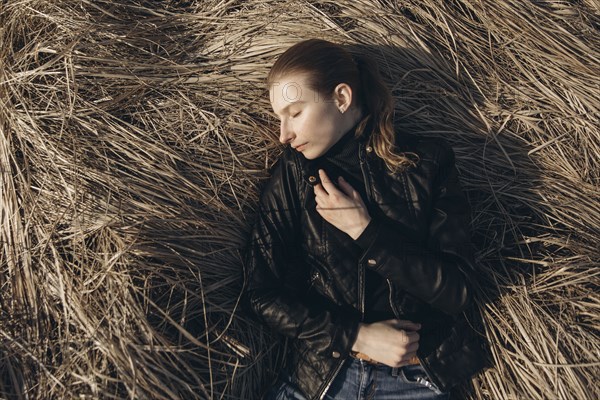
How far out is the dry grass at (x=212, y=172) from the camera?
255 cm

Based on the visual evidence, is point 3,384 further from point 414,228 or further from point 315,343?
point 414,228

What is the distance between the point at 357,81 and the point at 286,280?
1.02m

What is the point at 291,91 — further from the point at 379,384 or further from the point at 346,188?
the point at 379,384

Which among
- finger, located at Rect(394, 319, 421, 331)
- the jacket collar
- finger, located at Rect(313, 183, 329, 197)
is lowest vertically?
finger, located at Rect(394, 319, 421, 331)

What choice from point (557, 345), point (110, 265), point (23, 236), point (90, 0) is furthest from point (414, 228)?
point (90, 0)

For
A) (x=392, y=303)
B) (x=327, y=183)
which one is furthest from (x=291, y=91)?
(x=392, y=303)

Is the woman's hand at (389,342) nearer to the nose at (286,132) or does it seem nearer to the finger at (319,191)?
the finger at (319,191)

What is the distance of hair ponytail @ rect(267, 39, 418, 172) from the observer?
2.54 metres

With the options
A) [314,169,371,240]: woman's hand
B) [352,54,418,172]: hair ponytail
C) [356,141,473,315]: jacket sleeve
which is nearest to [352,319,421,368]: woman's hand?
[356,141,473,315]: jacket sleeve

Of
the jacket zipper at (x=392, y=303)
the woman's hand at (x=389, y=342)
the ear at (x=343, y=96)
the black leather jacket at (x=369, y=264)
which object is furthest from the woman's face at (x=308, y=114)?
the woman's hand at (x=389, y=342)

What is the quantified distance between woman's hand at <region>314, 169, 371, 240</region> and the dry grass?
0.47 meters

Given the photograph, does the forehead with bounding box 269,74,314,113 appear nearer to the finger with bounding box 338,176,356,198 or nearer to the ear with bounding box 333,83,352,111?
the ear with bounding box 333,83,352,111

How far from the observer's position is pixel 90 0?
120 inches

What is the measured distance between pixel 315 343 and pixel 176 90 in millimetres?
1491
